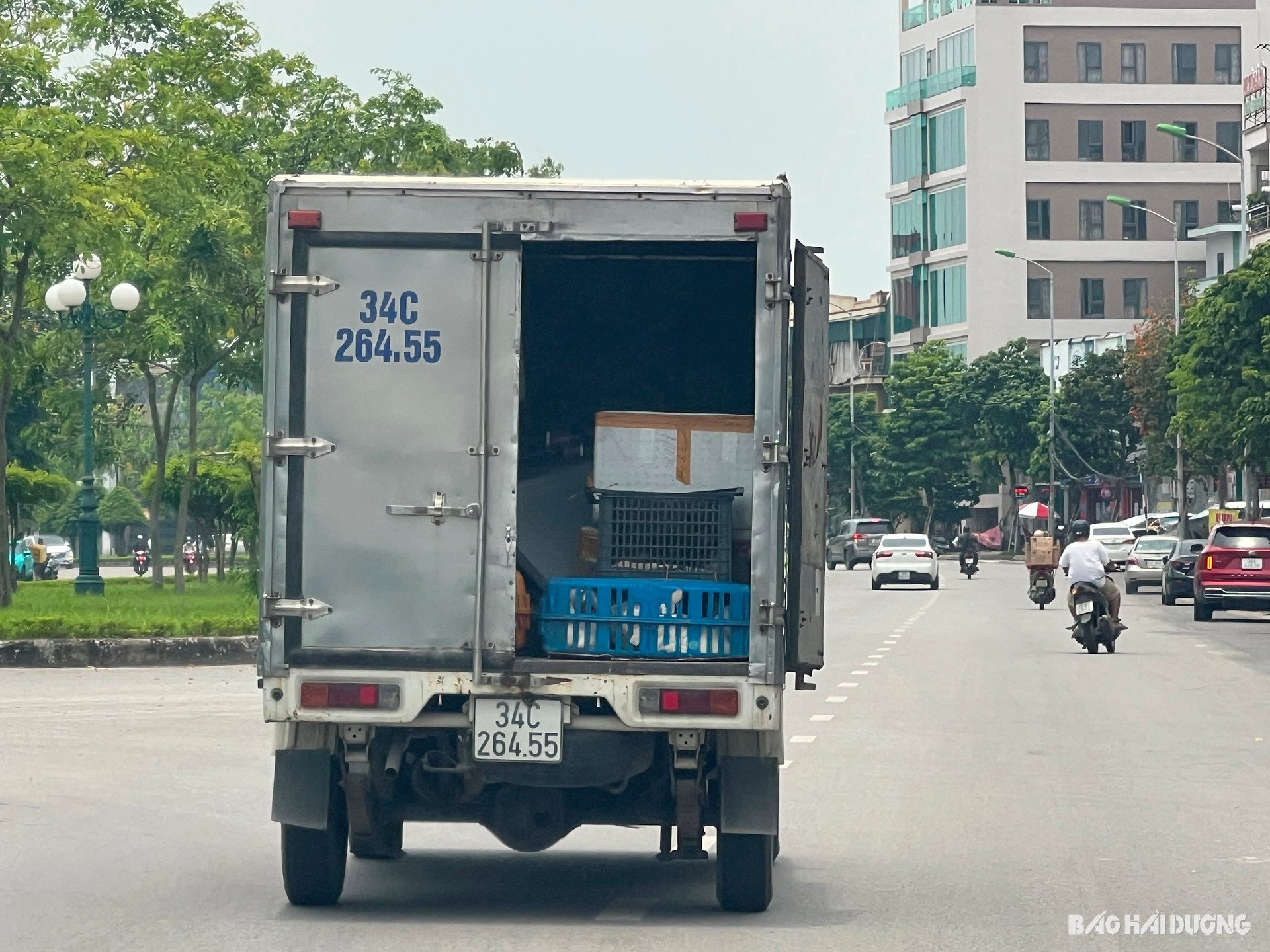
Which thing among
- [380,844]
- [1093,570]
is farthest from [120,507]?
[380,844]

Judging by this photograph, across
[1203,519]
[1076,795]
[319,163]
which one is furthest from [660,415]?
[1203,519]

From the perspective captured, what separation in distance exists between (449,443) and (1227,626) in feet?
87.8

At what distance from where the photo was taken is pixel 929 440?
9369cm

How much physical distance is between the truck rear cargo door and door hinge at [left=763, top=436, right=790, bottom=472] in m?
0.90

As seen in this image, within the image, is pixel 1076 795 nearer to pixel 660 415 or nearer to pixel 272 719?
pixel 660 415

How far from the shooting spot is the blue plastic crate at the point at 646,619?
26.2 feet

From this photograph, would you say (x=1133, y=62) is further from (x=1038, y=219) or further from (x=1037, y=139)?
(x=1038, y=219)

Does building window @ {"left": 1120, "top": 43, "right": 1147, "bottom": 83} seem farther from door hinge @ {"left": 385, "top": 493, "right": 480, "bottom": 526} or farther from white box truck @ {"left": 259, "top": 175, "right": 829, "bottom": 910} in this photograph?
door hinge @ {"left": 385, "top": 493, "right": 480, "bottom": 526}

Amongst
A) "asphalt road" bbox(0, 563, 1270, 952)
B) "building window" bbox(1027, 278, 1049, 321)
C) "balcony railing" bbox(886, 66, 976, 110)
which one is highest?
"balcony railing" bbox(886, 66, 976, 110)

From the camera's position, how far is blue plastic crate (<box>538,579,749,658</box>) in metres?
7.98

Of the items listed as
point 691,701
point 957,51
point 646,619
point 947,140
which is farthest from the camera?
point 947,140

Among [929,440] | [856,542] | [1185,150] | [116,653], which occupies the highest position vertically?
[1185,150]

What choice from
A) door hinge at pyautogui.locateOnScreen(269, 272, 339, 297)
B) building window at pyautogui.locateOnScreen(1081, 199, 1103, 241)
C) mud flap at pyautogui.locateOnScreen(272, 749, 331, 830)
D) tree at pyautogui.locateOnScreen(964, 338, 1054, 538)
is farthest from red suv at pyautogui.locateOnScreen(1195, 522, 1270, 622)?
building window at pyautogui.locateOnScreen(1081, 199, 1103, 241)

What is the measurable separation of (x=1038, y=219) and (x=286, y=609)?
313ft
